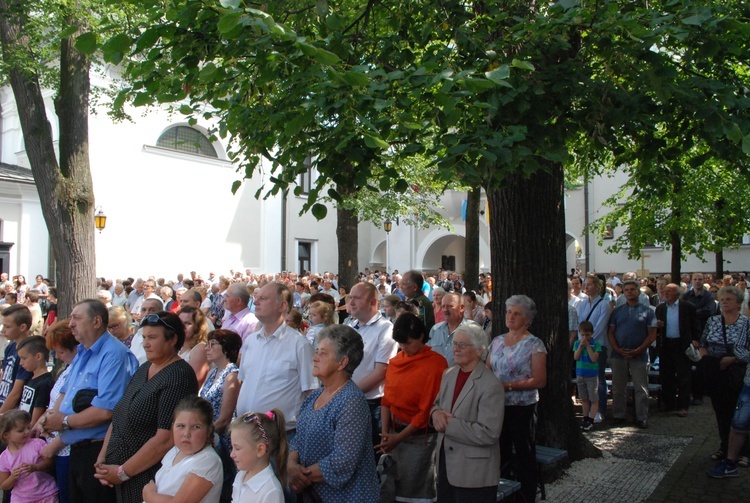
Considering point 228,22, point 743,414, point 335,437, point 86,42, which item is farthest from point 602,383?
point 86,42

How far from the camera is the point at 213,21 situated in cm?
488

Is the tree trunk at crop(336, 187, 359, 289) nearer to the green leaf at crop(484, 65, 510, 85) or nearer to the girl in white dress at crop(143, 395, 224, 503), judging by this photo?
the green leaf at crop(484, 65, 510, 85)

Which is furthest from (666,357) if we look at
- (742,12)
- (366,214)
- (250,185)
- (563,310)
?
(250,185)

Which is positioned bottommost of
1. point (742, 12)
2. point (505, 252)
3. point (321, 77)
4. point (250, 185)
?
point (505, 252)

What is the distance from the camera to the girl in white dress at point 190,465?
11.7 feet

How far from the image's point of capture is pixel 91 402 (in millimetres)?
4543

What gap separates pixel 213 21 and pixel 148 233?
77.8 ft

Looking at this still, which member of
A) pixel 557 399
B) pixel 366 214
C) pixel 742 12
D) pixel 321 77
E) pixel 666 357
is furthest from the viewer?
pixel 366 214

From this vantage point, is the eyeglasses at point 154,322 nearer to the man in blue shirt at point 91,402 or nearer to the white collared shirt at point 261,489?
the man in blue shirt at point 91,402

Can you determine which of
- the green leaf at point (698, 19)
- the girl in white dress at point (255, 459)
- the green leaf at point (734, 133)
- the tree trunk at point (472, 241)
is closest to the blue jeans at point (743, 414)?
the green leaf at point (734, 133)

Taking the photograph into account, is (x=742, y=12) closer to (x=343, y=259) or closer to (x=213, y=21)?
(x=213, y=21)

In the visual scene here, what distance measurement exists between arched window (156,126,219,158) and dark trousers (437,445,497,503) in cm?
2503

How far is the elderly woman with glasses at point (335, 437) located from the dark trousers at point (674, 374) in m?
7.03

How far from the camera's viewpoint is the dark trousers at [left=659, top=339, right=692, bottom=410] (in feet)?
31.1
